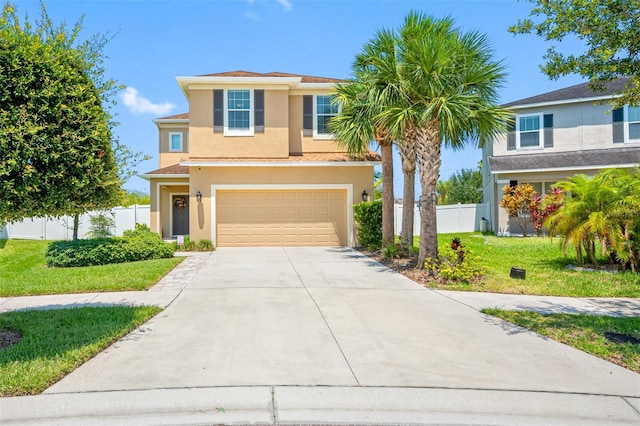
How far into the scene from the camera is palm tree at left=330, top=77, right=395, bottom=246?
496 inches

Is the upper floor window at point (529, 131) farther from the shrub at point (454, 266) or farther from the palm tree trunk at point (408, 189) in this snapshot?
the shrub at point (454, 266)

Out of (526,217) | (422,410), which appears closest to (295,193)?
(526,217)

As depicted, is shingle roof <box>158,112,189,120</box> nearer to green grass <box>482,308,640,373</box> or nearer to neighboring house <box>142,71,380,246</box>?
neighboring house <box>142,71,380,246</box>

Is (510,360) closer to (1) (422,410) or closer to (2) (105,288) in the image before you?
(1) (422,410)

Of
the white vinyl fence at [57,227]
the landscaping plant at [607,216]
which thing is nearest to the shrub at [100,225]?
the white vinyl fence at [57,227]

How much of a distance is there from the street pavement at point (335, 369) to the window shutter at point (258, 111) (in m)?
9.86

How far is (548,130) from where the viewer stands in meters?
19.8

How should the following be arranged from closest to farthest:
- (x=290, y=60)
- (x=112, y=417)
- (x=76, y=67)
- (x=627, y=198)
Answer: (x=112, y=417) → (x=76, y=67) → (x=627, y=198) → (x=290, y=60)

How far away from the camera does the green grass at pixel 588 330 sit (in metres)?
4.92

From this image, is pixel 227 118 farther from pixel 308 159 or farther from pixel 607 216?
pixel 607 216

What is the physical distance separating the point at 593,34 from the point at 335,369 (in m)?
5.05

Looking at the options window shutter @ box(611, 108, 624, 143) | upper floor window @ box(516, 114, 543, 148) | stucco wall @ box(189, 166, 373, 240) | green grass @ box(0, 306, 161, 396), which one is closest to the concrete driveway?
green grass @ box(0, 306, 161, 396)

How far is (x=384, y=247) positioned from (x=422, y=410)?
1000 cm

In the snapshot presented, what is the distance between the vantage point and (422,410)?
143 inches
